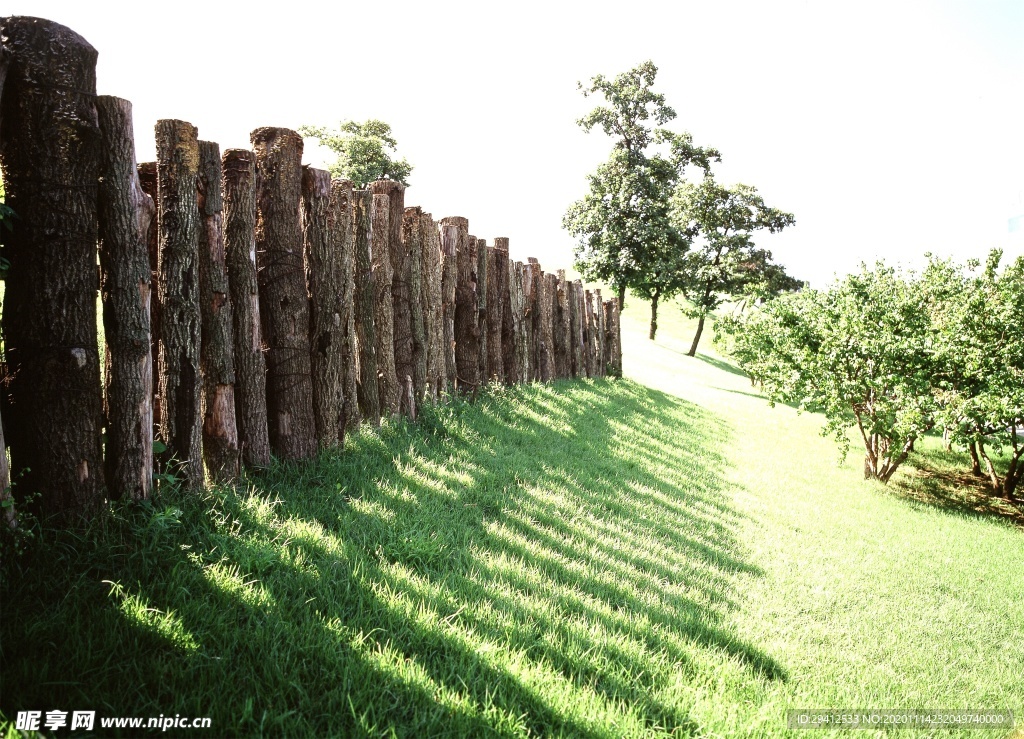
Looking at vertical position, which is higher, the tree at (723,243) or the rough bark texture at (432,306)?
the tree at (723,243)

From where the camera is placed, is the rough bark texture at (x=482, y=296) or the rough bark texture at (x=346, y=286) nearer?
the rough bark texture at (x=346, y=286)

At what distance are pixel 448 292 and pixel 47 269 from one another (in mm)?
3847

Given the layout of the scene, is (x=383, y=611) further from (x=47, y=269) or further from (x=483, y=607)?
(x=47, y=269)

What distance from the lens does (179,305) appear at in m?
3.05

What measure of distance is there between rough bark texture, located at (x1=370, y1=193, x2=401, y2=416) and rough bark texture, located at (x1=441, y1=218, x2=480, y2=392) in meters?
1.56

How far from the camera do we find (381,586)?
2.70 meters

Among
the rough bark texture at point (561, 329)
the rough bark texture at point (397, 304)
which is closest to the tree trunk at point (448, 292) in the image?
the rough bark texture at point (397, 304)

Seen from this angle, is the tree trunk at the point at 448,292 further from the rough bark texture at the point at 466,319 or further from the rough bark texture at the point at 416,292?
the rough bark texture at the point at 416,292

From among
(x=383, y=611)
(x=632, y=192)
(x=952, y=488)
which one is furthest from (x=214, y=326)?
(x=632, y=192)

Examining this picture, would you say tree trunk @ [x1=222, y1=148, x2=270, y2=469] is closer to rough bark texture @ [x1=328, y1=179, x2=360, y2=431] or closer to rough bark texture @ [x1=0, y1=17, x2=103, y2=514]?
rough bark texture @ [x1=328, y1=179, x2=360, y2=431]

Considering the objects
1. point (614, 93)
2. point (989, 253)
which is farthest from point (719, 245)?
point (989, 253)

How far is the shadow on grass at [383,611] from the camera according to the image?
6.35ft

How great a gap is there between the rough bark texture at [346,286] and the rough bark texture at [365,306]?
0.11 m

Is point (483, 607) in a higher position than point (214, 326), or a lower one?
lower
